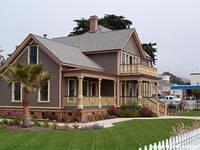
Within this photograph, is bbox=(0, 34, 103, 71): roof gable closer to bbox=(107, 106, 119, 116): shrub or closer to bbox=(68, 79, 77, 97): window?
bbox=(68, 79, 77, 97): window

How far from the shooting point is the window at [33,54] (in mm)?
28656

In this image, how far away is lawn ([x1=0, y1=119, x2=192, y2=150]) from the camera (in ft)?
44.5

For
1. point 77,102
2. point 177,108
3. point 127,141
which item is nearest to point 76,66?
point 77,102

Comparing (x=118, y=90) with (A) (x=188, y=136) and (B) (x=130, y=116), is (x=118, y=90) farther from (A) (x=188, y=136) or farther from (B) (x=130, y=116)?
(A) (x=188, y=136)

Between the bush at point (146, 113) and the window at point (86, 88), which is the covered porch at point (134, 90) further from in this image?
the window at point (86, 88)

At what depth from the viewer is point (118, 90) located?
3347 cm

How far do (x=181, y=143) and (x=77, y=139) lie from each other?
6079 mm

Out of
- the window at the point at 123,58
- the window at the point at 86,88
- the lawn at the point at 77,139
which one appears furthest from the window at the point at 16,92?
the lawn at the point at 77,139

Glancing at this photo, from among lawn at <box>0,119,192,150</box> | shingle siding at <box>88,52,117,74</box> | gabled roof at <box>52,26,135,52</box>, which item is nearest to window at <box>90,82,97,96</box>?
shingle siding at <box>88,52,117,74</box>

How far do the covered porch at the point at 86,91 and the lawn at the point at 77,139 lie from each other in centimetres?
832

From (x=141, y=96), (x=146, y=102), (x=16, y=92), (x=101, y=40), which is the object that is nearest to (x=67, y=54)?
(x=16, y=92)

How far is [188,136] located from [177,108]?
35217 mm

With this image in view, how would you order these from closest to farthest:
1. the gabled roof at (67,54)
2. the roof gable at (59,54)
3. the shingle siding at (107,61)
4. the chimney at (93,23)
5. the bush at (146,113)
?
the roof gable at (59,54), the gabled roof at (67,54), the bush at (146,113), the shingle siding at (107,61), the chimney at (93,23)

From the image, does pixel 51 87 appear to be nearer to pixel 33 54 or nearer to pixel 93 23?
pixel 33 54
